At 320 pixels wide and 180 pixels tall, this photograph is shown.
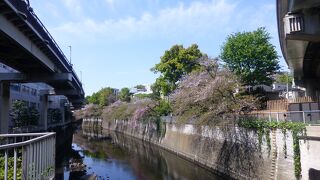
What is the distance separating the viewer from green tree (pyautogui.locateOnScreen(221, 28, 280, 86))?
4322 cm

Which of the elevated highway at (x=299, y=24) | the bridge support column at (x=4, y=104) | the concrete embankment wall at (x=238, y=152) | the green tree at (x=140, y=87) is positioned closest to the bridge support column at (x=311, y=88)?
the concrete embankment wall at (x=238, y=152)

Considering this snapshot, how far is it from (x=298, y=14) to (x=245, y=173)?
12843mm

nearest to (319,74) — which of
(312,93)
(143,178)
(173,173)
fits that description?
(312,93)

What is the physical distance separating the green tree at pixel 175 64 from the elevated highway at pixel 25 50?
20.2m

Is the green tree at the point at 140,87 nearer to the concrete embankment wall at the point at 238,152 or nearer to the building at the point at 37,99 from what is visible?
the building at the point at 37,99

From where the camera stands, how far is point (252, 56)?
43250mm

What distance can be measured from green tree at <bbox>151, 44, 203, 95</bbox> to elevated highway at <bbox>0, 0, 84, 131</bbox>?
66.2 ft

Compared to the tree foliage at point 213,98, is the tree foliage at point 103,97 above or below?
above

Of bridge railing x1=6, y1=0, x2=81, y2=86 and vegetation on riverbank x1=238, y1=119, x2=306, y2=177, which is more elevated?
bridge railing x1=6, y1=0, x2=81, y2=86

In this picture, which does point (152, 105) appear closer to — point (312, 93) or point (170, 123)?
point (170, 123)

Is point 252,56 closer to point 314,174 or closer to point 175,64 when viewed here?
point 175,64

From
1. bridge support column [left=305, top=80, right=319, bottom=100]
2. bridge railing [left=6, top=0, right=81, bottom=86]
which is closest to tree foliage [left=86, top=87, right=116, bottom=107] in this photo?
bridge railing [left=6, top=0, right=81, bottom=86]

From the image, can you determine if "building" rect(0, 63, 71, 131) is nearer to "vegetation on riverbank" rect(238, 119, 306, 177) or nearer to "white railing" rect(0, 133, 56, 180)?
"vegetation on riverbank" rect(238, 119, 306, 177)

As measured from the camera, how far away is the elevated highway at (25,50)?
64.2 ft
